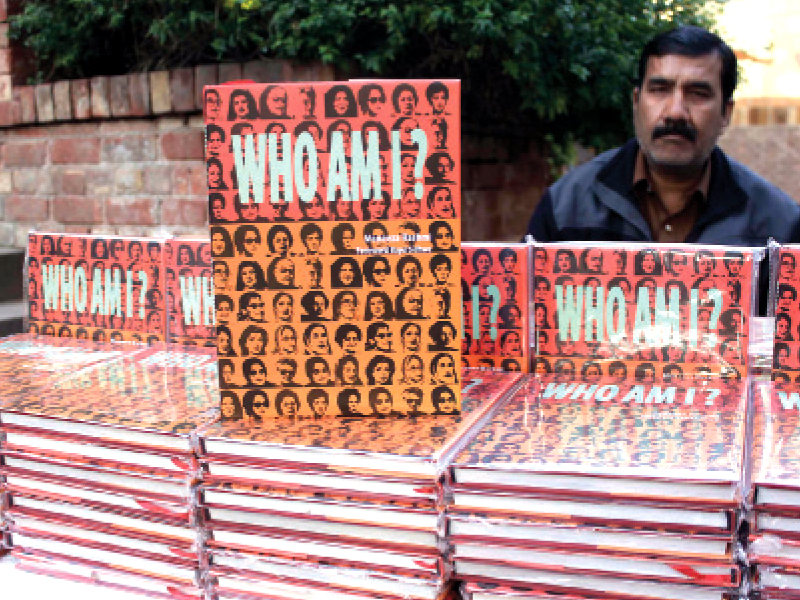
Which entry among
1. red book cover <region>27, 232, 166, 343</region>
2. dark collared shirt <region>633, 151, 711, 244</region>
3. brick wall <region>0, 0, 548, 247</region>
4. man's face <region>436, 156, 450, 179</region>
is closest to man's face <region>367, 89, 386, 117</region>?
man's face <region>436, 156, 450, 179</region>

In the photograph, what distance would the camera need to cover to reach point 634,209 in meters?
2.32

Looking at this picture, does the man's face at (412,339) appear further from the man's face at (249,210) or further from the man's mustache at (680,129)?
the man's mustache at (680,129)

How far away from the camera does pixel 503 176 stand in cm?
491

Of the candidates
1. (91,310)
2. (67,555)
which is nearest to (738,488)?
(67,555)

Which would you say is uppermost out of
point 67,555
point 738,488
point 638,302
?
point 638,302

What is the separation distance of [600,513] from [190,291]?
91cm

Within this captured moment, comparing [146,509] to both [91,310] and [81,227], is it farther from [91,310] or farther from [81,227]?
[81,227]

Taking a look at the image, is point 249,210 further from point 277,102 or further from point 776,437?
point 776,437

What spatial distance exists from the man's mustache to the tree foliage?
142 centimetres

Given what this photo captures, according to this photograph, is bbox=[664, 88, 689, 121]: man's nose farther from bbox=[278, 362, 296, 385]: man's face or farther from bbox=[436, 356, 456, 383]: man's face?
bbox=[278, 362, 296, 385]: man's face

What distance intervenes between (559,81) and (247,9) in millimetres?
1637

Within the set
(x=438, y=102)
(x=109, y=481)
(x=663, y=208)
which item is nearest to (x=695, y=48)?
(x=663, y=208)

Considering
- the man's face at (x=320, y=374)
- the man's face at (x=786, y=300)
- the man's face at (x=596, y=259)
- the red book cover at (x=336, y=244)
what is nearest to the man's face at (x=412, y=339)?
the red book cover at (x=336, y=244)

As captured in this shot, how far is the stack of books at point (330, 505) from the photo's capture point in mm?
960
